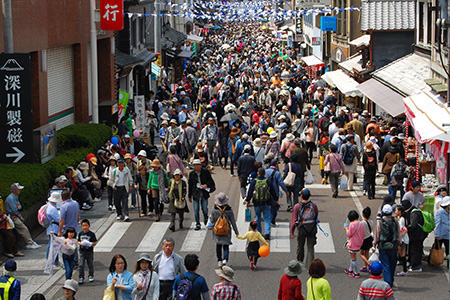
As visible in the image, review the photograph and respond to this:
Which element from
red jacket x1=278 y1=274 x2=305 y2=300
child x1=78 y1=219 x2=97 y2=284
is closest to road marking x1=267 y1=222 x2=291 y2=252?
child x1=78 y1=219 x2=97 y2=284

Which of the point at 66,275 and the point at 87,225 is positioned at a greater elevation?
the point at 87,225

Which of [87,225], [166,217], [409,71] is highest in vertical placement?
[409,71]

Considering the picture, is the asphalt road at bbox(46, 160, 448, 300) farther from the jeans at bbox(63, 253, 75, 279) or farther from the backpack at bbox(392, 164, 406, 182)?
the backpack at bbox(392, 164, 406, 182)

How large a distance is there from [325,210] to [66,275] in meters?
7.75

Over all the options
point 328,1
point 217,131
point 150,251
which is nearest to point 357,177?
point 217,131

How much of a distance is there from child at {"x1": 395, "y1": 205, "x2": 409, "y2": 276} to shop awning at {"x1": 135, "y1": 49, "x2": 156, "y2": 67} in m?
27.9

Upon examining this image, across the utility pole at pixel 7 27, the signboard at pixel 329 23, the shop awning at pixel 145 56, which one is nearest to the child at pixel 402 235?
the utility pole at pixel 7 27

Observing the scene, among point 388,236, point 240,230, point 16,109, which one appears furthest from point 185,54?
point 388,236

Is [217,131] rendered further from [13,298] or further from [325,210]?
[13,298]

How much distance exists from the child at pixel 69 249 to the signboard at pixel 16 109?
19.2ft

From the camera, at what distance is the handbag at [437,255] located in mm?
14812

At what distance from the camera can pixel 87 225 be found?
13.9 meters

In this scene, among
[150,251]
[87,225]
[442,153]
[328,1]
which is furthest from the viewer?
[328,1]

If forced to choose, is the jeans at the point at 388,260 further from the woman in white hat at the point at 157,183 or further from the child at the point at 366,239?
the woman in white hat at the point at 157,183
